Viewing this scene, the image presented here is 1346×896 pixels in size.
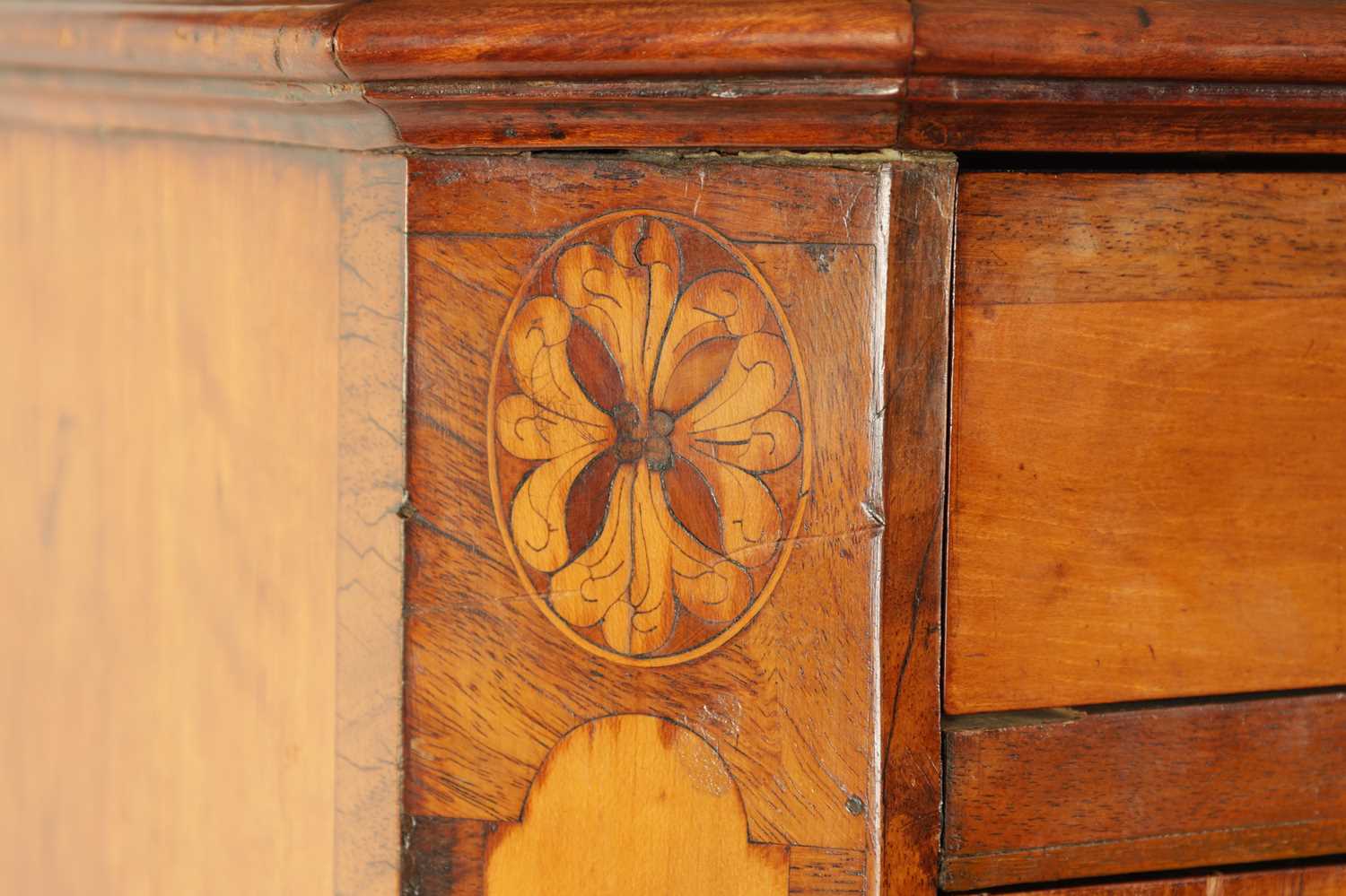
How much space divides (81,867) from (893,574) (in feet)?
1.92

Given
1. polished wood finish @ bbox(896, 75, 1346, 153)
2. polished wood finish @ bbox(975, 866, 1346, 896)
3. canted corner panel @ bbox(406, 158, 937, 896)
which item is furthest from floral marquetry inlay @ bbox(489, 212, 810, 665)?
polished wood finish @ bbox(975, 866, 1346, 896)

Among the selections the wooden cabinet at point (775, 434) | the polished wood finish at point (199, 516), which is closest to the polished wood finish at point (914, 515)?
the wooden cabinet at point (775, 434)

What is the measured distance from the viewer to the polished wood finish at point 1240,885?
27.7 inches

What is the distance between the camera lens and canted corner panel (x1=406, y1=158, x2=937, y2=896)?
63 cm

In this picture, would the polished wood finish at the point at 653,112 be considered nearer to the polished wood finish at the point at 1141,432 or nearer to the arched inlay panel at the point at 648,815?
the polished wood finish at the point at 1141,432

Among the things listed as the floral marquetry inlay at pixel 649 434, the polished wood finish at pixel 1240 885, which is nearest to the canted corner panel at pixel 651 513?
the floral marquetry inlay at pixel 649 434

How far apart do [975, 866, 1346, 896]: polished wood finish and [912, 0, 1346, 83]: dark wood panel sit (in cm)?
40

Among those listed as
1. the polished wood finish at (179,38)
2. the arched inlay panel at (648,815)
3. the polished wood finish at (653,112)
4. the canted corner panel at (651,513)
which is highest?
the polished wood finish at (179,38)

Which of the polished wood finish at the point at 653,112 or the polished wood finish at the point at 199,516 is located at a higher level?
the polished wood finish at the point at 653,112

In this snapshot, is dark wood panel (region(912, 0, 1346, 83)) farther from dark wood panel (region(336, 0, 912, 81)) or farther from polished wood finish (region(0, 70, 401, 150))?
polished wood finish (region(0, 70, 401, 150))

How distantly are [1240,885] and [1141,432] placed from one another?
0.84 feet

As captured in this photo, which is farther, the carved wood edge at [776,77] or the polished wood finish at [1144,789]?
the polished wood finish at [1144,789]

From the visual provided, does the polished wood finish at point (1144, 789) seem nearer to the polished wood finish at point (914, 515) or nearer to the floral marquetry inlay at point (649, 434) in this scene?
the polished wood finish at point (914, 515)

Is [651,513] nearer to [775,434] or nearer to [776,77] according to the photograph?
[775,434]
